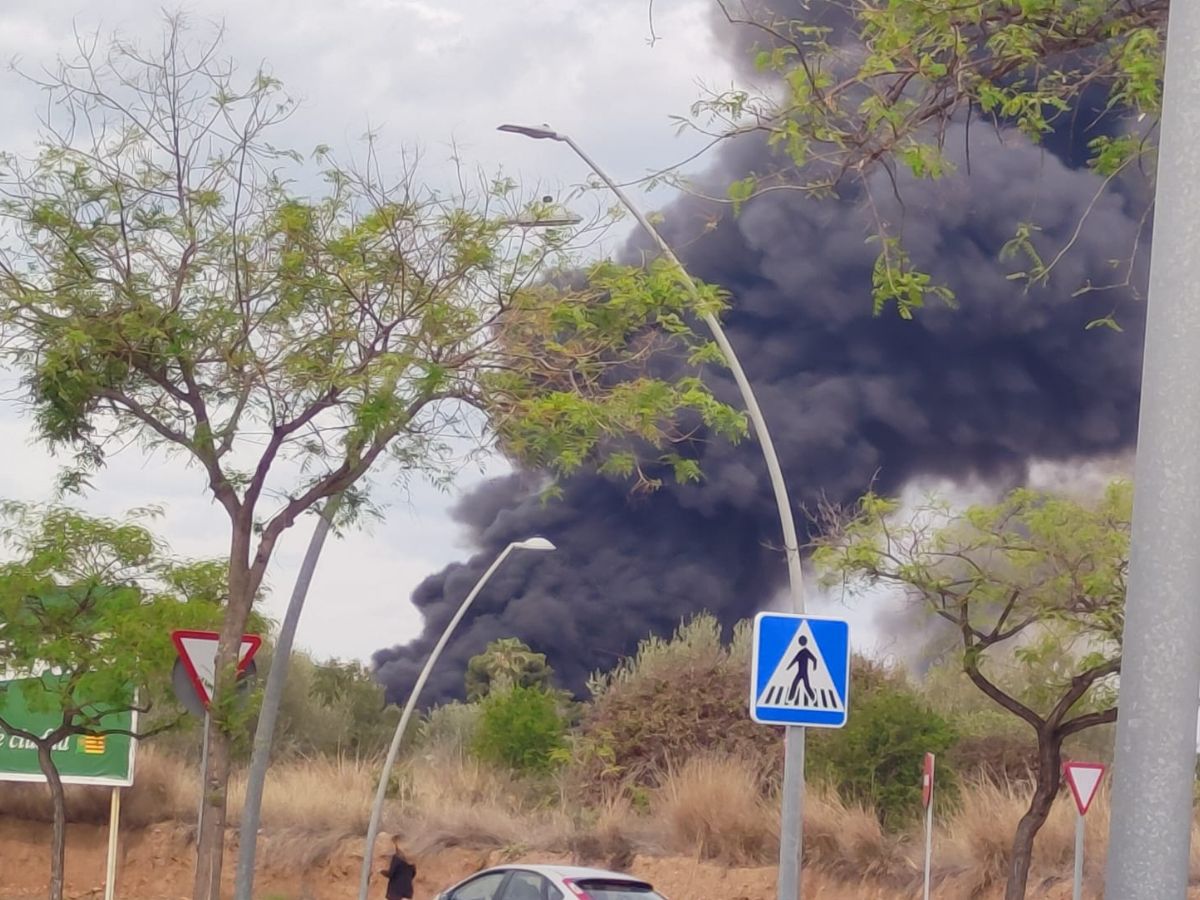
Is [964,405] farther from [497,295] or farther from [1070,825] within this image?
[497,295]

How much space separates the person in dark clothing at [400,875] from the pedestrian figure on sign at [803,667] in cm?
2135

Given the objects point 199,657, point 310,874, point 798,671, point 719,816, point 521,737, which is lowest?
point 310,874

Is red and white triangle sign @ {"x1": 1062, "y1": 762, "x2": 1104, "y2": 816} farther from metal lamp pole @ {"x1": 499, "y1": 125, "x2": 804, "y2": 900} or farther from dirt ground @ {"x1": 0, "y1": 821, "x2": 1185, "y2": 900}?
dirt ground @ {"x1": 0, "y1": 821, "x2": 1185, "y2": 900}

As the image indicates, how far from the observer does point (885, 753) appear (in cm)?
3025

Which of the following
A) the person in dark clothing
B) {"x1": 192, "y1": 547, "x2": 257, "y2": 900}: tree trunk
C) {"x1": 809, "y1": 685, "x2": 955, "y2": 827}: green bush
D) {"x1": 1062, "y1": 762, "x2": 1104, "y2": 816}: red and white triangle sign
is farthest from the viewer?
the person in dark clothing

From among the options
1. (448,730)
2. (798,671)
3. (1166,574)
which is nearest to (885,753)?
(798,671)

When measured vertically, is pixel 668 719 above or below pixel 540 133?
below

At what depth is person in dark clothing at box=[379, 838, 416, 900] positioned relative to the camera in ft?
102

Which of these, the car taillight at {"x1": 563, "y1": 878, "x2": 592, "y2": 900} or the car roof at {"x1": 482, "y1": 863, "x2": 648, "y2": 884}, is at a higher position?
the car roof at {"x1": 482, "y1": 863, "x2": 648, "y2": 884}

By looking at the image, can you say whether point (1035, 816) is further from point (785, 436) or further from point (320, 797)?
point (785, 436)

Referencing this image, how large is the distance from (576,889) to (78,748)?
49.7 feet

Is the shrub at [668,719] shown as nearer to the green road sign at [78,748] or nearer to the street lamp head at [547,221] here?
the green road sign at [78,748]

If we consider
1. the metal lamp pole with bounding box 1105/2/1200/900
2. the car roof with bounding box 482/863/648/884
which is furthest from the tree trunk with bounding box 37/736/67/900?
the metal lamp pole with bounding box 1105/2/1200/900

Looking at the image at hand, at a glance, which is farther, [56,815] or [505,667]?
[505,667]
